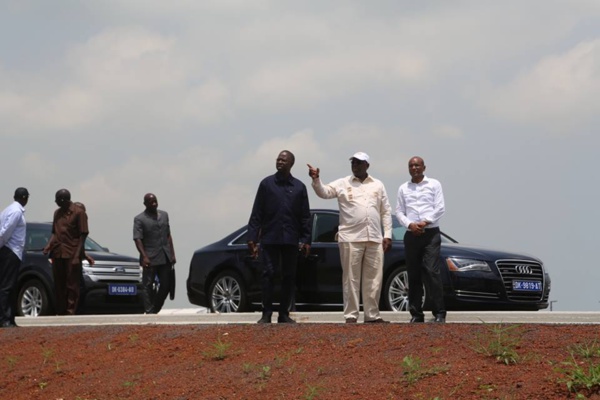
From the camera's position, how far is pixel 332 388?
30.5 ft

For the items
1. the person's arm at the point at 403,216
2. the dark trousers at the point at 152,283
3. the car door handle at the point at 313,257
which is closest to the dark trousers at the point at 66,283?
the dark trousers at the point at 152,283

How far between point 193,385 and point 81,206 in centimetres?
995

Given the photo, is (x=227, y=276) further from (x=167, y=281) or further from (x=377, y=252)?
(x=377, y=252)

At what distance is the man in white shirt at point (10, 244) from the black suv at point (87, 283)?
471 cm

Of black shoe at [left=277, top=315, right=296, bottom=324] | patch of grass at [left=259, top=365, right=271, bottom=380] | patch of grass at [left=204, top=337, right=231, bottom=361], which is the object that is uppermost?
black shoe at [left=277, top=315, right=296, bottom=324]

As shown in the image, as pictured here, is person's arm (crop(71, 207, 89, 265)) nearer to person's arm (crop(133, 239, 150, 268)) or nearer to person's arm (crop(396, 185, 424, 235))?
person's arm (crop(133, 239, 150, 268))

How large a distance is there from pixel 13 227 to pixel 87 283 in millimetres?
5326

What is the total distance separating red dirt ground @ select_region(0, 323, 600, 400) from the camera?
9078 mm

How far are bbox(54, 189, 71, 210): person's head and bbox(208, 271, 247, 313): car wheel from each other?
276 centimetres

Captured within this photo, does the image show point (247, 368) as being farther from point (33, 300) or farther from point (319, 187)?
point (33, 300)

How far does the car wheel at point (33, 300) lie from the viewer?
66.5 feet

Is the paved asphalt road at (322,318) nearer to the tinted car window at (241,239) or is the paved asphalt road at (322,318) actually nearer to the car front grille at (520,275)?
the car front grille at (520,275)

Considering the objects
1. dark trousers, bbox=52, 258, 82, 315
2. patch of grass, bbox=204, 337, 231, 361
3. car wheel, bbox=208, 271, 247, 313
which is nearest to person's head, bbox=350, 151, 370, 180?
patch of grass, bbox=204, 337, 231, 361

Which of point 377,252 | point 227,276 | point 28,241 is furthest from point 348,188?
point 28,241
